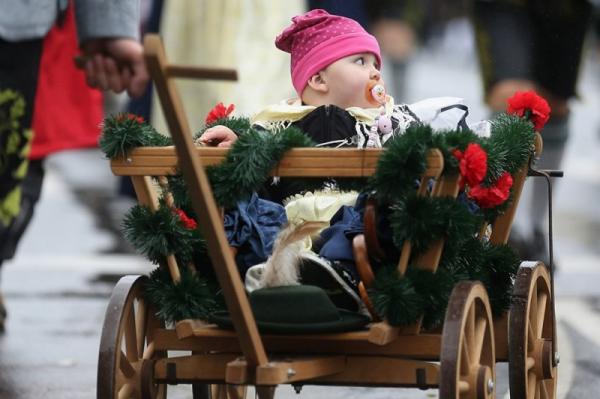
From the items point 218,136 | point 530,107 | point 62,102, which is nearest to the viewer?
point 218,136

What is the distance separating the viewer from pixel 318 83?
17.4 feet

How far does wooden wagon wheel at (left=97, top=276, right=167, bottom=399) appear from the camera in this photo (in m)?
4.55

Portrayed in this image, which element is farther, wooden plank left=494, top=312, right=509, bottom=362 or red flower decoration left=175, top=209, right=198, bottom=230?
wooden plank left=494, top=312, right=509, bottom=362

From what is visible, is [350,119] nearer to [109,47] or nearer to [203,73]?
[203,73]

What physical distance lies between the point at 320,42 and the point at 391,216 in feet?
3.19

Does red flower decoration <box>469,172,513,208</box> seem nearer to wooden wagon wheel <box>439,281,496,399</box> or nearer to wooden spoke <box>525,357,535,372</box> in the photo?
wooden wagon wheel <box>439,281,496,399</box>

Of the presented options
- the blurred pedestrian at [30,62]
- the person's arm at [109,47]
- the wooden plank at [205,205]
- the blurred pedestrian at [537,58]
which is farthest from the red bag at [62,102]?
the wooden plank at [205,205]

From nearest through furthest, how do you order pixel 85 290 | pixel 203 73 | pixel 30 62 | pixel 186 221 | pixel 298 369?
pixel 203 73
pixel 298 369
pixel 186 221
pixel 30 62
pixel 85 290

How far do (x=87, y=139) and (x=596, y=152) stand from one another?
10.0 metres

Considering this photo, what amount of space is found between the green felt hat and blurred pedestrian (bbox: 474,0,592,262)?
499cm

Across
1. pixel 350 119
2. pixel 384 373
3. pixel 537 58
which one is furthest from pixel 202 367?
pixel 537 58

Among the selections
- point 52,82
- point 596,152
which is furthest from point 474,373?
point 596,152

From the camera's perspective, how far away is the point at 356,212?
4.75 m

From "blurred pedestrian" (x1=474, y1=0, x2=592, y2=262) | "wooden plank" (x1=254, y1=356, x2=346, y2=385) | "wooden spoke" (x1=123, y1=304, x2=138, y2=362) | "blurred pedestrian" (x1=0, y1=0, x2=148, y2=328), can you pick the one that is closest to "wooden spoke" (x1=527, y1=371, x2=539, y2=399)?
"wooden plank" (x1=254, y1=356, x2=346, y2=385)
